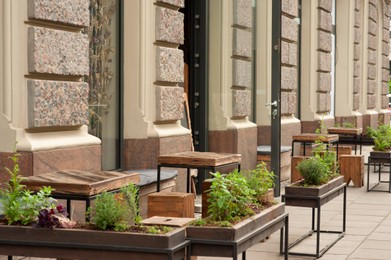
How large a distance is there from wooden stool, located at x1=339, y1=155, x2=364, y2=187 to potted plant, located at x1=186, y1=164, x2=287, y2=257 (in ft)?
28.3

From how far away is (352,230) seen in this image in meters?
10.6

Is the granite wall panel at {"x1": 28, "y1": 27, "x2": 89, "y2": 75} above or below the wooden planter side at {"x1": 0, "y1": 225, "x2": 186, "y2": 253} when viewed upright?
above

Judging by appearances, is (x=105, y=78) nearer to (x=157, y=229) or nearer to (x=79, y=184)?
(x=79, y=184)

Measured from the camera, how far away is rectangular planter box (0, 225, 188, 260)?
522cm

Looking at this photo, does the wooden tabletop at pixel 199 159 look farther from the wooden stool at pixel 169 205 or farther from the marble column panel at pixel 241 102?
the marble column panel at pixel 241 102

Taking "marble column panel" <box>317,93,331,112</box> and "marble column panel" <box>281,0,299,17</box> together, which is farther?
"marble column panel" <box>317,93,331,112</box>

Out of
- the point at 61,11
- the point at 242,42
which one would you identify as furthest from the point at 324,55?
the point at 61,11

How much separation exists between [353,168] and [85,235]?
10.7m

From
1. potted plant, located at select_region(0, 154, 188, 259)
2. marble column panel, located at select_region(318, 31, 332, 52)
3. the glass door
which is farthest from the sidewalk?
marble column panel, located at select_region(318, 31, 332, 52)

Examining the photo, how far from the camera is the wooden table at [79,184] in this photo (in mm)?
6418

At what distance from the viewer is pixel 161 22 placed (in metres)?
10.9

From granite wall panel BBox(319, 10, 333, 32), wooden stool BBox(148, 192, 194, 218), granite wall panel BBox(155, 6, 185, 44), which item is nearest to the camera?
wooden stool BBox(148, 192, 194, 218)

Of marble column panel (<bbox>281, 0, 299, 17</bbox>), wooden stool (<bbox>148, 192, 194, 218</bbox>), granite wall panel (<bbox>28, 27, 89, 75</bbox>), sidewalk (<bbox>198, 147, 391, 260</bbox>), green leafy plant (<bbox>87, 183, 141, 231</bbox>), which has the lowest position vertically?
sidewalk (<bbox>198, 147, 391, 260</bbox>)

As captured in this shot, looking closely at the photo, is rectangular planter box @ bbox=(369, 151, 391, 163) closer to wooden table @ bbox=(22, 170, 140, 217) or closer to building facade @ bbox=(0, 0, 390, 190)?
building facade @ bbox=(0, 0, 390, 190)
